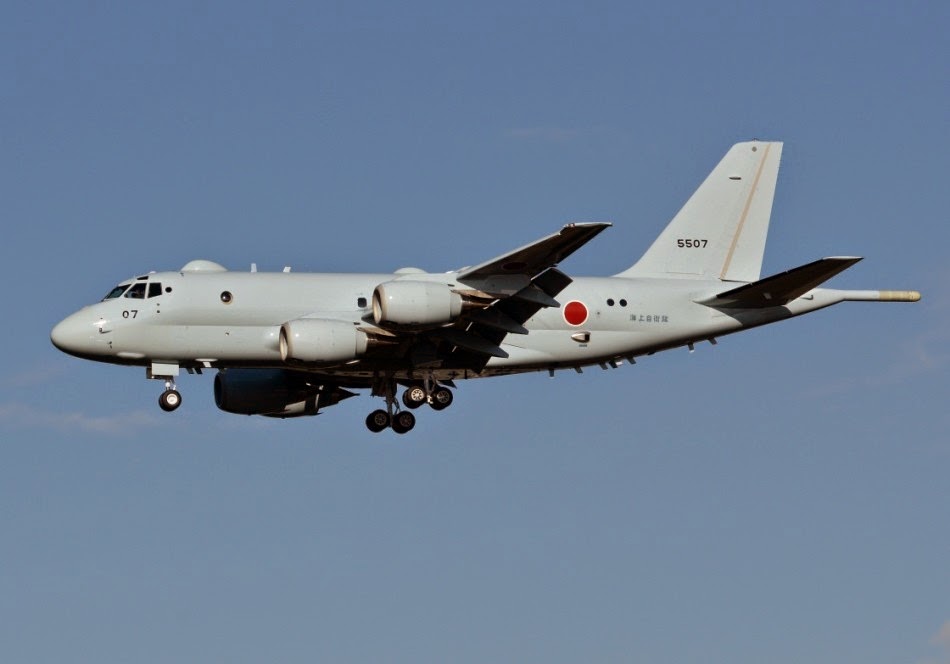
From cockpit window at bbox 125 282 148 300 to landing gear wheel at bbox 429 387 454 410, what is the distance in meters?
9.20

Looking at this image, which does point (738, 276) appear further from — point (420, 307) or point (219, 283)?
point (219, 283)

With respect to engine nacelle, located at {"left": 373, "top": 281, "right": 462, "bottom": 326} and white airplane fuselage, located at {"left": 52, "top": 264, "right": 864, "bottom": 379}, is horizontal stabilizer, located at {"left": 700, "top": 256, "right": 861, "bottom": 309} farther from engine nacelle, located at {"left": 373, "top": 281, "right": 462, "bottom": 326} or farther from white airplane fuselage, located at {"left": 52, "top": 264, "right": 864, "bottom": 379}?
engine nacelle, located at {"left": 373, "top": 281, "right": 462, "bottom": 326}

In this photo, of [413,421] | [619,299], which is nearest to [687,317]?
[619,299]

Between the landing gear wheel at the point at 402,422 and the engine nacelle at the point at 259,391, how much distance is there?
4159 mm

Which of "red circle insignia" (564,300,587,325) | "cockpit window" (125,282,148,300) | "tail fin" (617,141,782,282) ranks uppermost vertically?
"tail fin" (617,141,782,282)

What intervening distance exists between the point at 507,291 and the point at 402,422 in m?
7.01

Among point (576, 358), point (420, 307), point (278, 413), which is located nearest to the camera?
point (420, 307)

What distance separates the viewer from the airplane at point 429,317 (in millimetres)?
54344

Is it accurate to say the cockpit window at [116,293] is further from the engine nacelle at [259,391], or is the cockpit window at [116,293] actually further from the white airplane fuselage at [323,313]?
the engine nacelle at [259,391]

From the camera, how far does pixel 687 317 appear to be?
59.3m

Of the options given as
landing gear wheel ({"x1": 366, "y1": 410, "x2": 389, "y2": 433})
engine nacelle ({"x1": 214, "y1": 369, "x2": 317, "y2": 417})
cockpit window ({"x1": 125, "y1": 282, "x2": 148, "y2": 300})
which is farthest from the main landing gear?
cockpit window ({"x1": 125, "y1": 282, "x2": 148, "y2": 300})

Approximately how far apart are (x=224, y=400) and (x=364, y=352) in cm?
822

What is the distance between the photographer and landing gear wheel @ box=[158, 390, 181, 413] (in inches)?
2219

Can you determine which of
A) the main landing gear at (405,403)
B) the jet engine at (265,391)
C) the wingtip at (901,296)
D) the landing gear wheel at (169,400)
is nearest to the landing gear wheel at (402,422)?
the main landing gear at (405,403)
